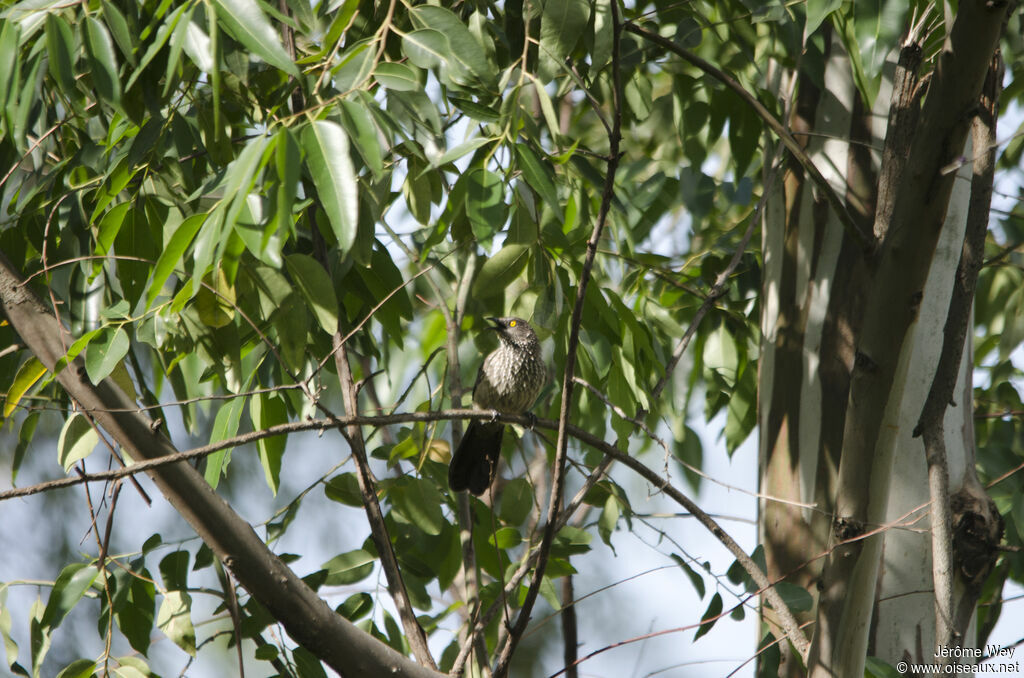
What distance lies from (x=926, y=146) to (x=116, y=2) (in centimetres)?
194

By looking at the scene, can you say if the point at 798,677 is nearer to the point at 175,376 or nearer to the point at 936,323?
the point at 936,323

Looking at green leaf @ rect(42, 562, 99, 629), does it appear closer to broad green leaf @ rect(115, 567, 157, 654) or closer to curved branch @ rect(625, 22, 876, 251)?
broad green leaf @ rect(115, 567, 157, 654)

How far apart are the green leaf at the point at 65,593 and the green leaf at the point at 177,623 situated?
0.24 m

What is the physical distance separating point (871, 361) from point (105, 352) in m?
1.78

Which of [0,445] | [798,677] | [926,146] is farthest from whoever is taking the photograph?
[0,445]

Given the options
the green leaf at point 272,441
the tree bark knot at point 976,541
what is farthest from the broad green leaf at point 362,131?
the tree bark knot at point 976,541

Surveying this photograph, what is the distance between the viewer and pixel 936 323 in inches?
112

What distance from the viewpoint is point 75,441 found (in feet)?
8.30

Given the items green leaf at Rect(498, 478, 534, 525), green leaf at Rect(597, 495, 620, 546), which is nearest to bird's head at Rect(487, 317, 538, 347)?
green leaf at Rect(498, 478, 534, 525)

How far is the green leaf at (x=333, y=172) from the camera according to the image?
1.55m

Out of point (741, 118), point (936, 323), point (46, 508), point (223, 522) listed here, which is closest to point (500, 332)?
point (741, 118)

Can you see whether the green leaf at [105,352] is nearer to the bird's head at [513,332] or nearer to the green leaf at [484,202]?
the green leaf at [484,202]

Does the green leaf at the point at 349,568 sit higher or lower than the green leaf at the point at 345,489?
lower

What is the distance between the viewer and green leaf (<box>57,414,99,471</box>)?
2.50 metres
